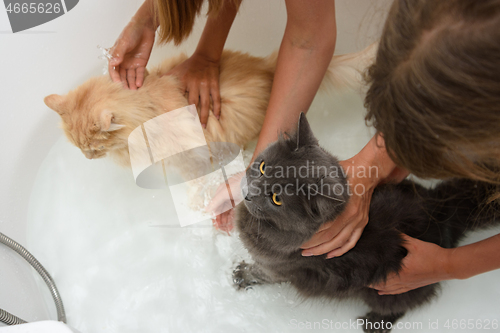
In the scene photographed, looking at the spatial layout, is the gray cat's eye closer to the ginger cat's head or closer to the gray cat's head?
the gray cat's head

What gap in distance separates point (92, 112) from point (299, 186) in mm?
721

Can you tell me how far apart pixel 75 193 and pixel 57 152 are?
229 millimetres

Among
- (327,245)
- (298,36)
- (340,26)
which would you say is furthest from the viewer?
(340,26)

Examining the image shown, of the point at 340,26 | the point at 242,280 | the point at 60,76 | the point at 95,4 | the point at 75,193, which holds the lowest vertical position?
the point at 242,280

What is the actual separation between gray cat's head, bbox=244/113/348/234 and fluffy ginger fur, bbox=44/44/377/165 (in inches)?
15.0

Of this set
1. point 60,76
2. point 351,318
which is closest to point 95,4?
point 60,76

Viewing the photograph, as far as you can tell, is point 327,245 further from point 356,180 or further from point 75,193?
point 75,193

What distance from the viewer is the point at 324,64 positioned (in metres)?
1.02

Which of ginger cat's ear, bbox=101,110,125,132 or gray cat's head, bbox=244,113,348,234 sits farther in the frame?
ginger cat's ear, bbox=101,110,125,132

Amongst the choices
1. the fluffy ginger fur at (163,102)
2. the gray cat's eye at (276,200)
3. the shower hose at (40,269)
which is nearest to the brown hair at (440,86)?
the gray cat's eye at (276,200)

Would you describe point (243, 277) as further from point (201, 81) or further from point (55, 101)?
point (55, 101)

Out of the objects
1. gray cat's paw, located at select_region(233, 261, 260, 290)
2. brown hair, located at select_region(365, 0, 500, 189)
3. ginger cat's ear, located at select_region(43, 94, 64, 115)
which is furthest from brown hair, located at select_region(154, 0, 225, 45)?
gray cat's paw, located at select_region(233, 261, 260, 290)

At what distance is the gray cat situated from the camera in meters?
0.69

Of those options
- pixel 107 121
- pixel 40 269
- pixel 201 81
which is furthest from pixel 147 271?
pixel 201 81
